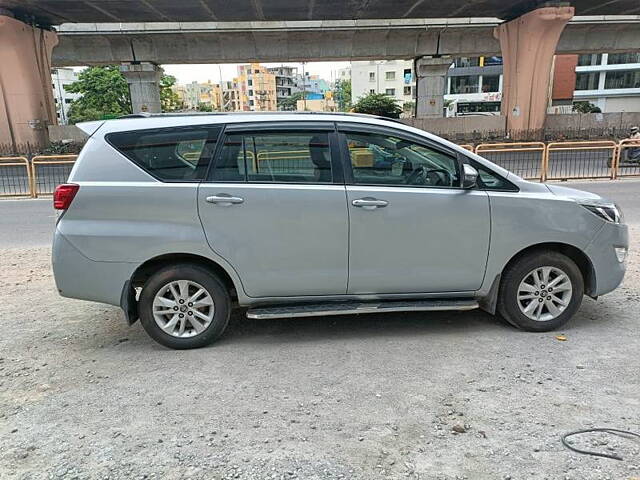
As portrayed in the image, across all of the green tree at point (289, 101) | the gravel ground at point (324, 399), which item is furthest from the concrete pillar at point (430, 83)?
the green tree at point (289, 101)

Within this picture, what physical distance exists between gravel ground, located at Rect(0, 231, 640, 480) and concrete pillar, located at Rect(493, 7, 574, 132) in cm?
2293

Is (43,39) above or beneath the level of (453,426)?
above

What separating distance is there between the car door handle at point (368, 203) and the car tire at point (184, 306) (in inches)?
51.1

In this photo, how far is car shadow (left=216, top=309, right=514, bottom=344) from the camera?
4391 millimetres

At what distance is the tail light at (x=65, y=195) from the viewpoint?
3990mm

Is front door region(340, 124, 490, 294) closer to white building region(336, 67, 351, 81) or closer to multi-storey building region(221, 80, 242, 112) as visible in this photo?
multi-storey building region(221, 80, 242, 112)

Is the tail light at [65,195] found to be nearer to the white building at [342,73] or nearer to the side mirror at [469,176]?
the side mirror at [469,176]

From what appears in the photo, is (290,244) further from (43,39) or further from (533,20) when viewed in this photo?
(43,39)

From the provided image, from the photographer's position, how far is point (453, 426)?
303 centimetres

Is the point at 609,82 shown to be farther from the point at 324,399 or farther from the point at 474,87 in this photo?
the point at 324,399

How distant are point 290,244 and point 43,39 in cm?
2690

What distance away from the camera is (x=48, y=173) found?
16.7 metres

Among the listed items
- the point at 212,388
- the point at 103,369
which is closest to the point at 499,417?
the point at 212,388

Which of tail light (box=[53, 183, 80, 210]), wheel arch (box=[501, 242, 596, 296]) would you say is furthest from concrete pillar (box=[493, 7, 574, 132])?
tail light (box=[53, 183, 80, 210])
